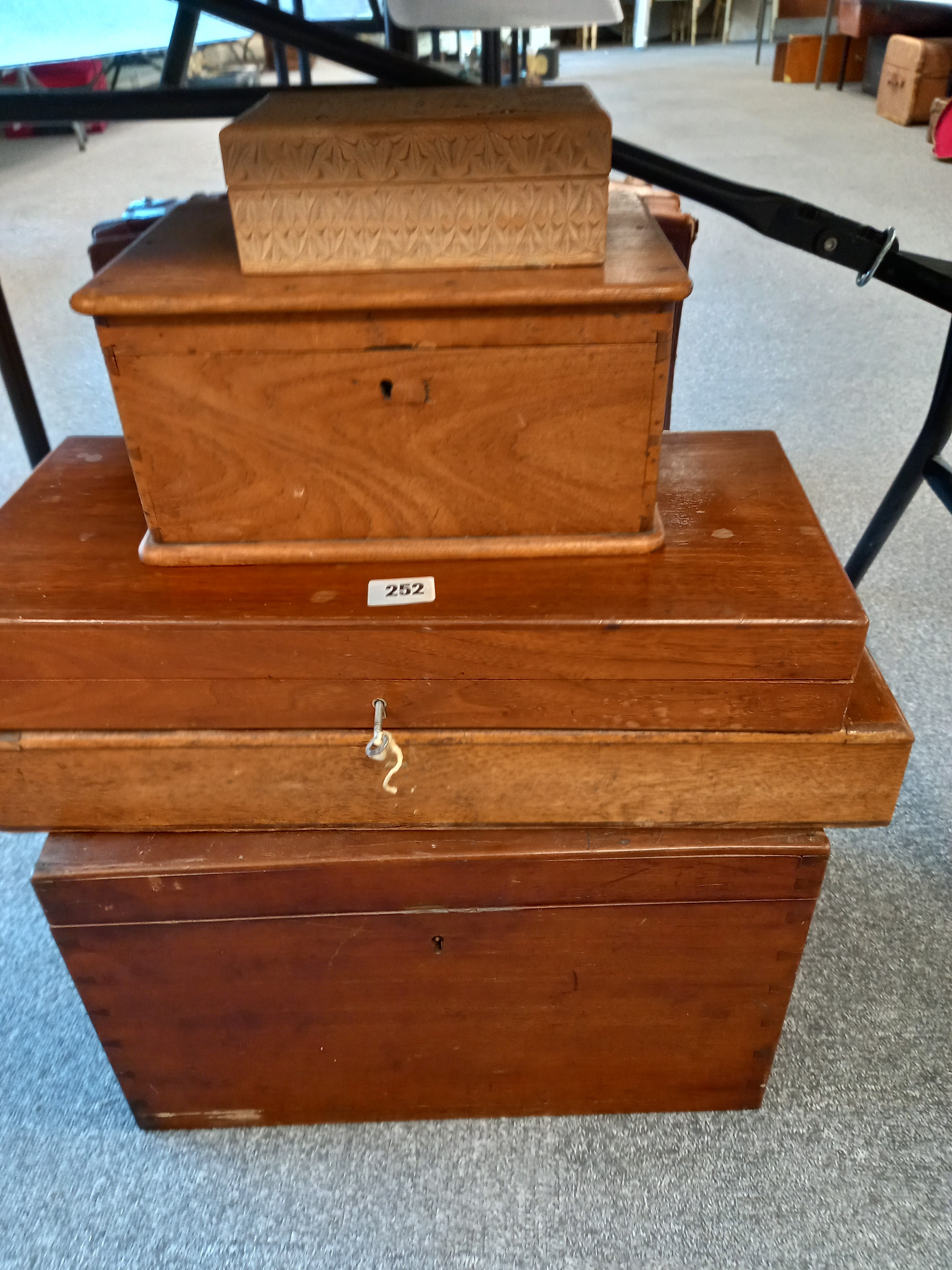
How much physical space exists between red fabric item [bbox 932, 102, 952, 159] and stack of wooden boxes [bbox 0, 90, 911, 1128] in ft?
13.4

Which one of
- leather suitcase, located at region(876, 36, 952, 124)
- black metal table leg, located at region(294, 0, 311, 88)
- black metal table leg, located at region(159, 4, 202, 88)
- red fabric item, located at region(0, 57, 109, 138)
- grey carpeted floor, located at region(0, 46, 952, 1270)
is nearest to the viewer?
grey carpeted floor, located at region(0, 46, 952, 1270)

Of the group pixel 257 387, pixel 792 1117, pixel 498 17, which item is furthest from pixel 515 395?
pixel 792 1117

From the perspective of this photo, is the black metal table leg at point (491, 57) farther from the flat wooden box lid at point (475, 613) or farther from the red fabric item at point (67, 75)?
the red fabric item at point (67, 75)

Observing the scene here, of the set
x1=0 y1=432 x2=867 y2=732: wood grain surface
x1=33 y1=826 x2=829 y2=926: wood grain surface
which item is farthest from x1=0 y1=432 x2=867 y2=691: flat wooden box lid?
x1=33 y1=826 x2=829 y2=926: wood grain surface

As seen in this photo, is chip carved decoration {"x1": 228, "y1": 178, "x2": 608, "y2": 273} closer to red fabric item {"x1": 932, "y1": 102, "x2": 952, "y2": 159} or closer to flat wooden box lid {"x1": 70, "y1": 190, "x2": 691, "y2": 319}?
flat wooden box lid {"x1": 70, "y1": 190, "x2": 691, "y2": 319}

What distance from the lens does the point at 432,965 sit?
0.91 metres

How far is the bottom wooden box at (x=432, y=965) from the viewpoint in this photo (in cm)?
84

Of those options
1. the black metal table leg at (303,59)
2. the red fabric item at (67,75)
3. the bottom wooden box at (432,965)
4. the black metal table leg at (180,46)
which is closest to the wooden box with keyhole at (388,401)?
the bottom wooden box at (432,965)

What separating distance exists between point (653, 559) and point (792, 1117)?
2.05 ft

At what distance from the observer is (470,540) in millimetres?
806

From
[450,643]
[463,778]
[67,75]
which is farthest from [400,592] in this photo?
[67,75]

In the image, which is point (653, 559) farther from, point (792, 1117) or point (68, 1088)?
point (68, 1088)

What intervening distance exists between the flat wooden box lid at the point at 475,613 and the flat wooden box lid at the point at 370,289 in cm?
20

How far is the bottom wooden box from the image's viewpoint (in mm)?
844
